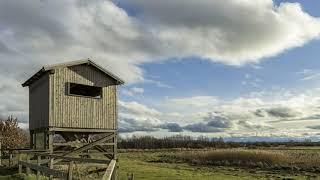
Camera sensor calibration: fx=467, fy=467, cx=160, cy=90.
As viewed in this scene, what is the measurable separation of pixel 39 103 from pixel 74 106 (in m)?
3.05

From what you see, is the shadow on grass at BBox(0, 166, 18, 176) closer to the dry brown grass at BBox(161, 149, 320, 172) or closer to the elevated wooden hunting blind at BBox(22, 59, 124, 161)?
the elevated wooden hunting blind at BBox(22, 59, 124, 161)

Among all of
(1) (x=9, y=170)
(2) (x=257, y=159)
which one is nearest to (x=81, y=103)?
(1) (x=9, y=170)

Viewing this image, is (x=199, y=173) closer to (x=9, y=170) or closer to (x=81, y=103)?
(x=81, y=103)

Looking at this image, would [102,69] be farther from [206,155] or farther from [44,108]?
[206,155]

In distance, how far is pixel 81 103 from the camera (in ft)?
99.6

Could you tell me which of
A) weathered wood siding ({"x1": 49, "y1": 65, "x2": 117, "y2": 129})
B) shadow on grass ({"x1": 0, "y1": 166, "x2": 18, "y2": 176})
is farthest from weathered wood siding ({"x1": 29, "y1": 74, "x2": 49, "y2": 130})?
shadow on grass ({"x1": 0, "y1": 166, "x2": 18, "y2": 176})

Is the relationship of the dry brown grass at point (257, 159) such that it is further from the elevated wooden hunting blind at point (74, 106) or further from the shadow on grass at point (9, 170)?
the shadow on grass at point (9, 170)

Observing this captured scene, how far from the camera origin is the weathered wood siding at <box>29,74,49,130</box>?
97.5 ft

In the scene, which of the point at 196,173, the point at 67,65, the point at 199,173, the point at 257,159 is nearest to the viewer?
the point at 67,65

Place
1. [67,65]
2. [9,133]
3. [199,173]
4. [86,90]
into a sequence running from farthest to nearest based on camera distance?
[9,133] < [199,173] < [86,90] < [67,65]

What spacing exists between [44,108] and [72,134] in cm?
269

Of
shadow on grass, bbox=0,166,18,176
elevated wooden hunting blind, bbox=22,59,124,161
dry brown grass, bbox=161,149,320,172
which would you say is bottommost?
dry brown grass, bbox=161,149,320,172

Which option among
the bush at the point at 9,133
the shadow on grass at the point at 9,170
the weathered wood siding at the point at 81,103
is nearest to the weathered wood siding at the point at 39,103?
the weathered wood siding at the point at 81,103

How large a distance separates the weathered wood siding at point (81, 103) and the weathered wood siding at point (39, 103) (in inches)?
25.2
